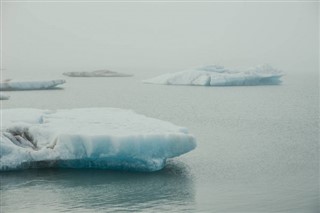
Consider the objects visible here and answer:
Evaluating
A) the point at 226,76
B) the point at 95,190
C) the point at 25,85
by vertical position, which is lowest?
the point at 95,190

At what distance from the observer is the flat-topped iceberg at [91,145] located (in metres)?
9.03

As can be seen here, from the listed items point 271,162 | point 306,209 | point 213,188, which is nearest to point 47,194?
point 213,188

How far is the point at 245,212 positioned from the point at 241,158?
3.79 meters

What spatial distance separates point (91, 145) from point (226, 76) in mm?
27880

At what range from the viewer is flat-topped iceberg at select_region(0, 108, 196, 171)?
9031 mm

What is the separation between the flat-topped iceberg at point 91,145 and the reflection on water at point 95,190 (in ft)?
0.59

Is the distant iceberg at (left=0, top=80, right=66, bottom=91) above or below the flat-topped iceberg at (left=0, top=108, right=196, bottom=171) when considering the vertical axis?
above

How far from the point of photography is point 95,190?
8.60 meters

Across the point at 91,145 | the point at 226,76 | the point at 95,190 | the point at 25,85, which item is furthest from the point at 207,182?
the point at 226,76

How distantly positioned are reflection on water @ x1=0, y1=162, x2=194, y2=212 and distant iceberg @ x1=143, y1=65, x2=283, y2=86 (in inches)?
1059

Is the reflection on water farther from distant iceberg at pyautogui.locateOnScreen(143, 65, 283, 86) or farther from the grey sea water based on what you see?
distant iceberg at pyautogui.locateOnScreen(143, 65, 283, 86)

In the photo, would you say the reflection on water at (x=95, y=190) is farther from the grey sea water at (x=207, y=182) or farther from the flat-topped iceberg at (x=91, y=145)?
the flat-topped iceberg at (x=91, y=145)

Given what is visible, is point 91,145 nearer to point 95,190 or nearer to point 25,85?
point 95,190

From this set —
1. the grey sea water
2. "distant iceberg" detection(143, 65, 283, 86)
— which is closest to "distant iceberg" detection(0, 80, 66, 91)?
"distant iceberg" detection(143, 65, 283, 86)
